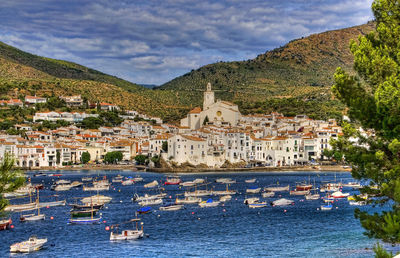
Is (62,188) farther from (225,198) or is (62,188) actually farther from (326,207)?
(326,207)

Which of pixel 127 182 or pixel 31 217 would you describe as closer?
pixel 31 217

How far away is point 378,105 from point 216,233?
78.1 ft

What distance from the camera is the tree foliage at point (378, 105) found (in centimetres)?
1603

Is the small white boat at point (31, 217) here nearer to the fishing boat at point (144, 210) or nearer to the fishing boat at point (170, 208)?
the fishing boat at point (144, 210)

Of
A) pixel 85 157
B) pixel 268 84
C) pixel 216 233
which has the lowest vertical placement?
pixel 216 233

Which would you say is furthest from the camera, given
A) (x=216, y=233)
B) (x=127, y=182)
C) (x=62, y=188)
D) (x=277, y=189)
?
(x=127, y=182)

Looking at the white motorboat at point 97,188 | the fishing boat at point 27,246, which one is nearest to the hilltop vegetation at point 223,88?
the white motorboat at point 97,188

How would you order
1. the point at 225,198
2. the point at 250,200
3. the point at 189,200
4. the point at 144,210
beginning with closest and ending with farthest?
the point at 144,210
the point at 250,200
the point at 189,200
the point at 225,198

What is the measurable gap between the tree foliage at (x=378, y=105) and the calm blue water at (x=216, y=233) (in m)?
13.5

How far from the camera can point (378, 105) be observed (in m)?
16.1

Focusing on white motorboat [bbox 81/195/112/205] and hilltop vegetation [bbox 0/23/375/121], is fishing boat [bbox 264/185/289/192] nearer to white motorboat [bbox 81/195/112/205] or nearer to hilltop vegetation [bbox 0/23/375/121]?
white motorboat [bbox 81/195/112/205]

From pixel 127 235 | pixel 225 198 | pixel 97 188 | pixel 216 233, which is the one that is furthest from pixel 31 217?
pixel 97 188

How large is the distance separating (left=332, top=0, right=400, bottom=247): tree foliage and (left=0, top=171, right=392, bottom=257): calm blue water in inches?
531

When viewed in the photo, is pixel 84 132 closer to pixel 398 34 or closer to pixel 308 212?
pixel 308 212
